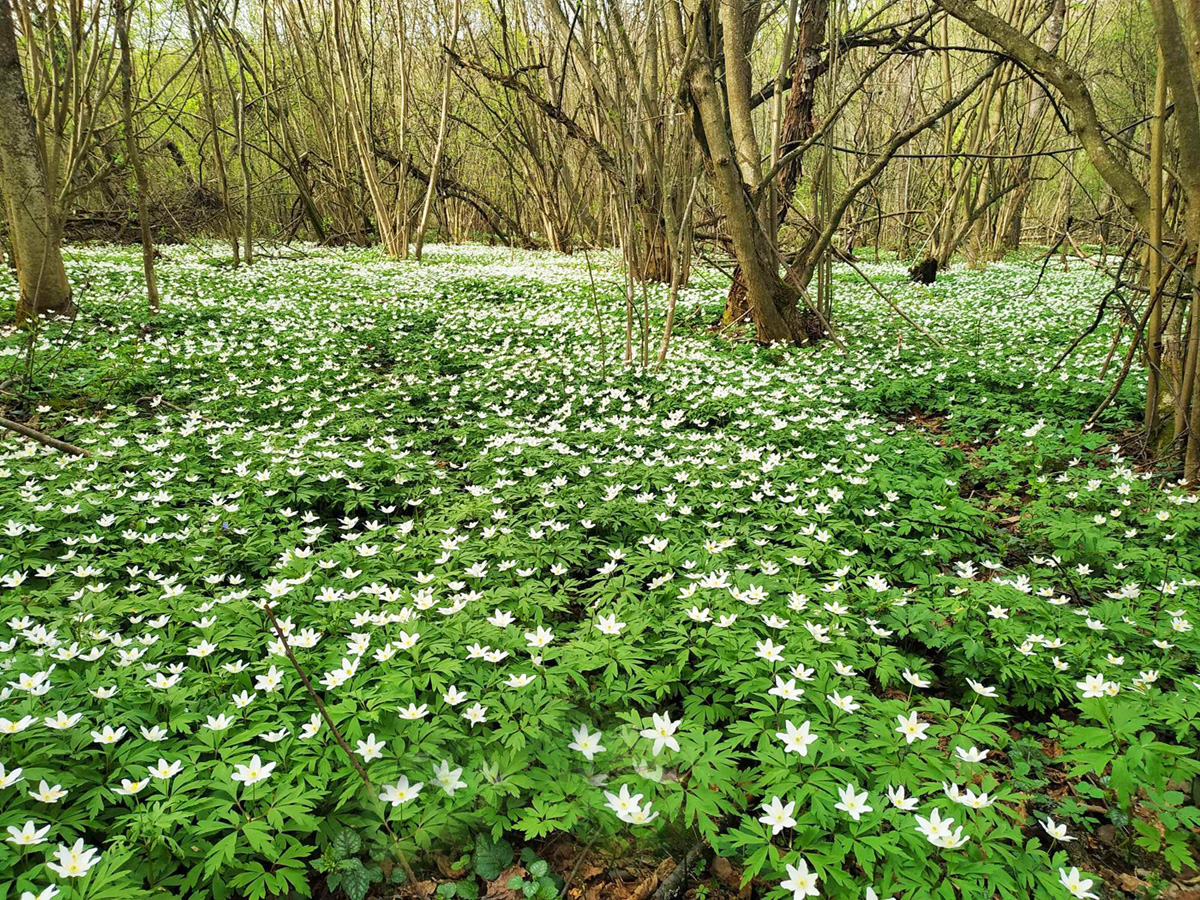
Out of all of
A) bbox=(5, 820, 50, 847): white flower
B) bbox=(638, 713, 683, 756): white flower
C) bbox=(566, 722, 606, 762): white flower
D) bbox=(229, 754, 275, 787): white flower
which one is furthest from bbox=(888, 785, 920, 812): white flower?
bbox=(5, 820, 50, 847): white flower

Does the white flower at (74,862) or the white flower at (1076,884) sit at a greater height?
the white flower at (74,862)

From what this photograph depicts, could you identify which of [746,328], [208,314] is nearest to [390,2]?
[208,314]

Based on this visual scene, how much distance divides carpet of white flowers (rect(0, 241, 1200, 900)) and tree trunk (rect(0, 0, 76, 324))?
209 cm

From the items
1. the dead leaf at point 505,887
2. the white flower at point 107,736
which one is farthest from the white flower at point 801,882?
the white flower at point 107,736

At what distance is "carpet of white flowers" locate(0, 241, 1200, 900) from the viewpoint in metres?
1.90

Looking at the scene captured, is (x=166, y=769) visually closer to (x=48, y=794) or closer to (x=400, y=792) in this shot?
(x=48, y=794)

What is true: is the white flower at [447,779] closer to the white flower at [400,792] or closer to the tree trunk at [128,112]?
the white flower at [400,792]

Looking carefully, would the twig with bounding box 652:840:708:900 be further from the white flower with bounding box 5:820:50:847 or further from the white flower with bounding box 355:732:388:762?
the white flower with bounding box 5:820:50:847

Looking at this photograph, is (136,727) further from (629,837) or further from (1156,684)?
(1156,684)

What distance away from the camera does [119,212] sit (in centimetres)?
1723

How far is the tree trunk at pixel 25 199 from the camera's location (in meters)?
6.80

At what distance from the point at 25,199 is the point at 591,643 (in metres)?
8.86

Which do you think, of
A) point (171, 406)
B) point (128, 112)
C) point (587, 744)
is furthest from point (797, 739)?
point (128, 112)

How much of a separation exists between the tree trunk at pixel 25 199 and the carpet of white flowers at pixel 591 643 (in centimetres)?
209
